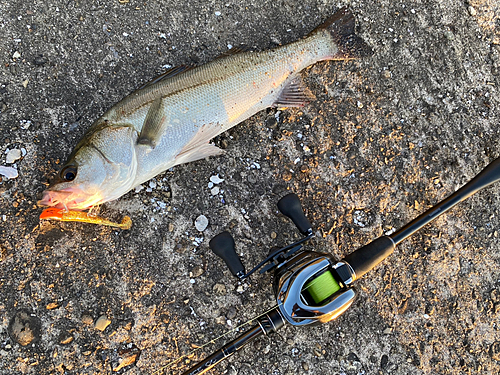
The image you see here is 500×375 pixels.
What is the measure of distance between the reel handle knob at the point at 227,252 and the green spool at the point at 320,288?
0.45m

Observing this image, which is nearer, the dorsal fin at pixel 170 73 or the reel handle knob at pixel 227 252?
the reel handle knob at pixel 227 252

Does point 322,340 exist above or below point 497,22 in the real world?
below

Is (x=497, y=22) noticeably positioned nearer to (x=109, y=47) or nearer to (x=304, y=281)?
(x=304, y=281)

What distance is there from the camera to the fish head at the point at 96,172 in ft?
6.43

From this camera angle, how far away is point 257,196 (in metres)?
2.51

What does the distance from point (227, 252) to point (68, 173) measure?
3.52 feet

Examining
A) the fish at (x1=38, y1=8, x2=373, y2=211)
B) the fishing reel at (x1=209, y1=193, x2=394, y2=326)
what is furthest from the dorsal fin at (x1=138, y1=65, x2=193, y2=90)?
the fishing reel at (x1=209, y1=193, x2=394, y2=326)

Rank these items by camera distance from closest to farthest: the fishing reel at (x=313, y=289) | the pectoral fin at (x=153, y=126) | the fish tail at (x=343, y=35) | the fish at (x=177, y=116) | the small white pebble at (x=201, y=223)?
the fishing reel at (x=313, y=289), the fish at (x=177, y=116), the pectoral fin at (x=153, y=126), the small white pebble at (x=201, y=223), the fish tail at (x=343, y=35)

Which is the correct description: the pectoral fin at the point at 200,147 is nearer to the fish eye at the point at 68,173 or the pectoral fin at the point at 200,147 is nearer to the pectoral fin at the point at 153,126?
the pectoral fin at the point at 153,126

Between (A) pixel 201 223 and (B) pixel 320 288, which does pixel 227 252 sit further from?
(B) pixel 320 288

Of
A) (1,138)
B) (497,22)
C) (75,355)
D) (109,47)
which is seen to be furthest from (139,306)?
(497,22)

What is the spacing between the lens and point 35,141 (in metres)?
2.37

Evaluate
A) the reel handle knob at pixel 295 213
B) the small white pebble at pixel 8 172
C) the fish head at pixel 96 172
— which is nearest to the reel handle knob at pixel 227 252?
the reel handle knob at pixel 295 213

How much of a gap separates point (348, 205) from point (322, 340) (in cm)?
100
